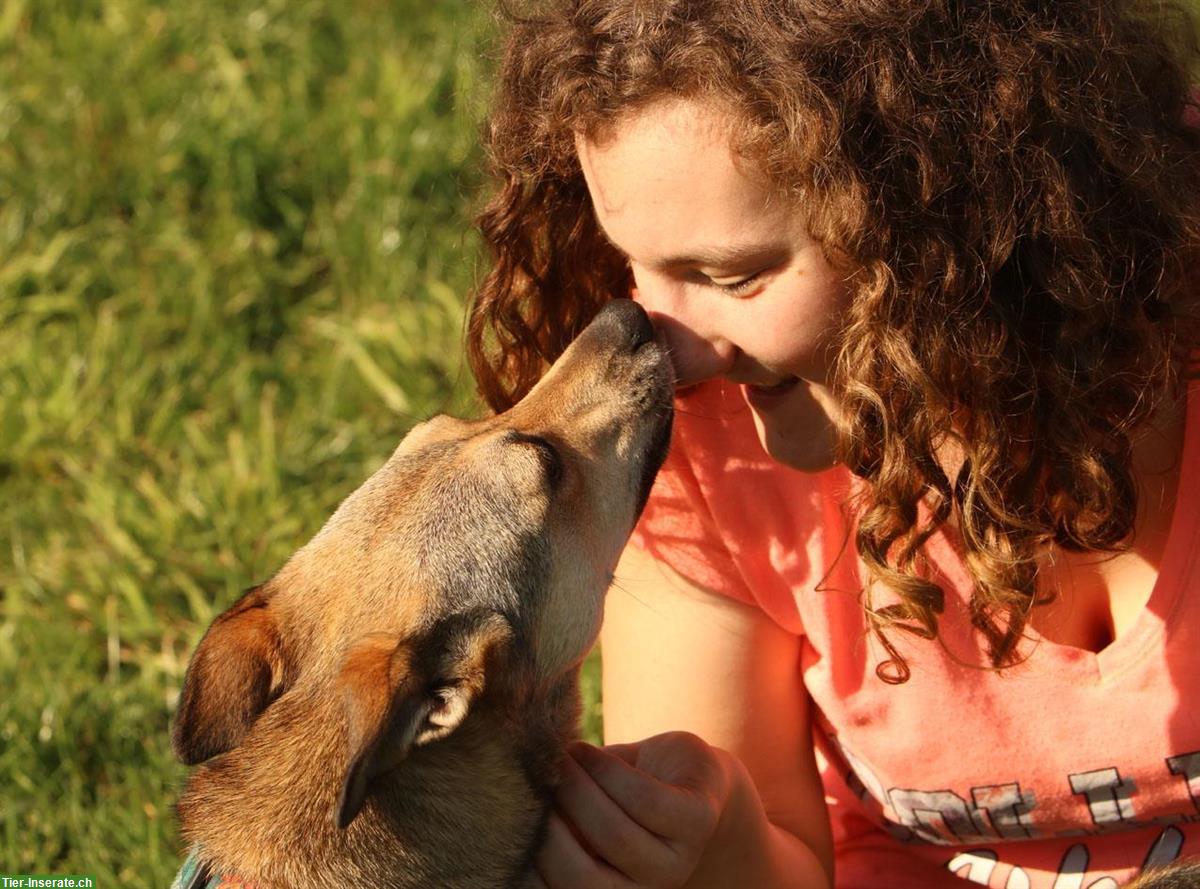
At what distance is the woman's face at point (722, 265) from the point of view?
2674 millimetres

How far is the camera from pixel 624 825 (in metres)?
2.96

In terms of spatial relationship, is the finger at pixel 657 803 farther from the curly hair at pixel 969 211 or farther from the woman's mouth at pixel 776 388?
the woman's mouth at pixel 776 388

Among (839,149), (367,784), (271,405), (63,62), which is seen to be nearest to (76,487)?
(271,405)

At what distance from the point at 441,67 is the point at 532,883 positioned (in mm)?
3805

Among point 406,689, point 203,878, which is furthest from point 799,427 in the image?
point 203,878

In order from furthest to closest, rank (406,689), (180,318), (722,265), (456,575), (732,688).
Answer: (180,318), (732,688), (456,575), (722,265), (406,689)

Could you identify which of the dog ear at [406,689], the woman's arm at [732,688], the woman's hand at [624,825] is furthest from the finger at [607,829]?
the woman's arm at [732,688]

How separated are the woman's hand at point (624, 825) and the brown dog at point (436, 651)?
0.05 meters

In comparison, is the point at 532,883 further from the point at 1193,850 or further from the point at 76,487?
the point at 76,487

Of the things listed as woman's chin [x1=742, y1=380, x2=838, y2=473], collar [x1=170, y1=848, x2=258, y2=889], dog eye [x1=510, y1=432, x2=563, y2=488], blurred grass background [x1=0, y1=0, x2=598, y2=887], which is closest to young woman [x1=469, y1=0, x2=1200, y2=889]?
woman's chin [x1=742, y1=380, x2=838, y2=473]

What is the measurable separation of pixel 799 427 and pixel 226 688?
1.18 meters

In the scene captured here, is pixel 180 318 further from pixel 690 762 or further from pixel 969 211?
pixel 969 211

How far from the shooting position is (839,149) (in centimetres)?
262

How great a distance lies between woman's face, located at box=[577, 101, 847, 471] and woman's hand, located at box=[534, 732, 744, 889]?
2.21 ft
